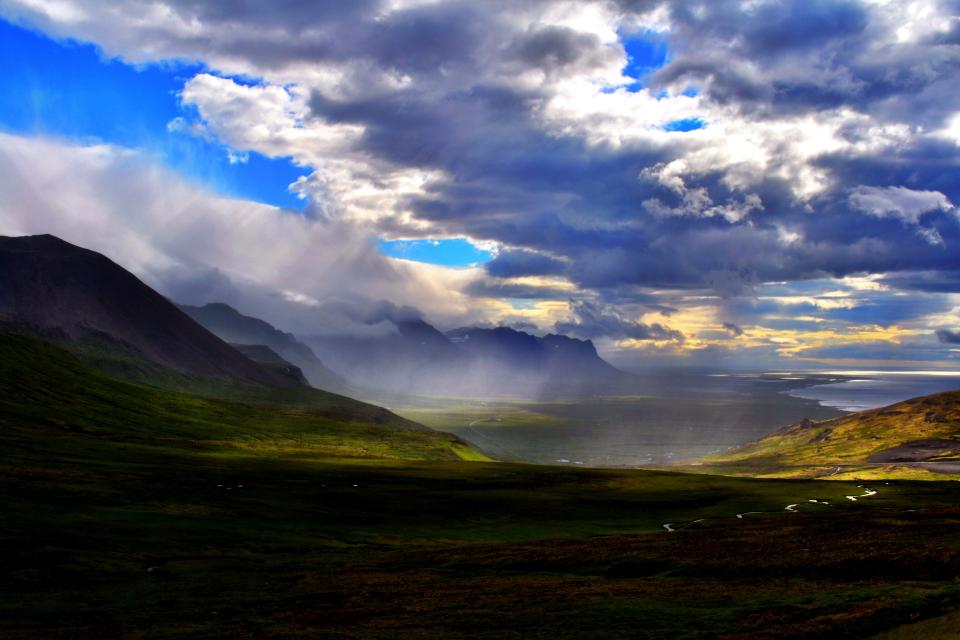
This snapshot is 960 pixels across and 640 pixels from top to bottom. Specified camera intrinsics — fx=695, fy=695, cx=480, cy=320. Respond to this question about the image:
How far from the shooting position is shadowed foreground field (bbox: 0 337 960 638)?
38812 millimetres

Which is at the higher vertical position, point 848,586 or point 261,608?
point 848,586

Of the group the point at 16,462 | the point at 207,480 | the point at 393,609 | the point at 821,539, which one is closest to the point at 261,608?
the point at 393,609

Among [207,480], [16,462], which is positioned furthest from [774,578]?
[16,462]

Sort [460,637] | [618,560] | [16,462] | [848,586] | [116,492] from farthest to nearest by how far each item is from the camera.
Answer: [16,462]
[116,492]
[618,560]
[848,586]
[460,637]

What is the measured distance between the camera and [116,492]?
9606cm

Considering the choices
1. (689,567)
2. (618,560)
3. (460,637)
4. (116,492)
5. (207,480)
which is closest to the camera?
(460,637)

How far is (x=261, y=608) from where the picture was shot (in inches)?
1832

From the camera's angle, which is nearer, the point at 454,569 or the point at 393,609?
the point at 393,609

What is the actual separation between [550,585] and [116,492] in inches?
2862

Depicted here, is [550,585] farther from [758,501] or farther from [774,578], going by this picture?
[758,501]

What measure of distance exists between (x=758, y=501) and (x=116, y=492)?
101 m

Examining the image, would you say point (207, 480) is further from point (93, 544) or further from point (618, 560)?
point (618, 560)

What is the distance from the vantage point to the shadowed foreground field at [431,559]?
127 feet

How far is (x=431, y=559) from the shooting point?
6488 cm
